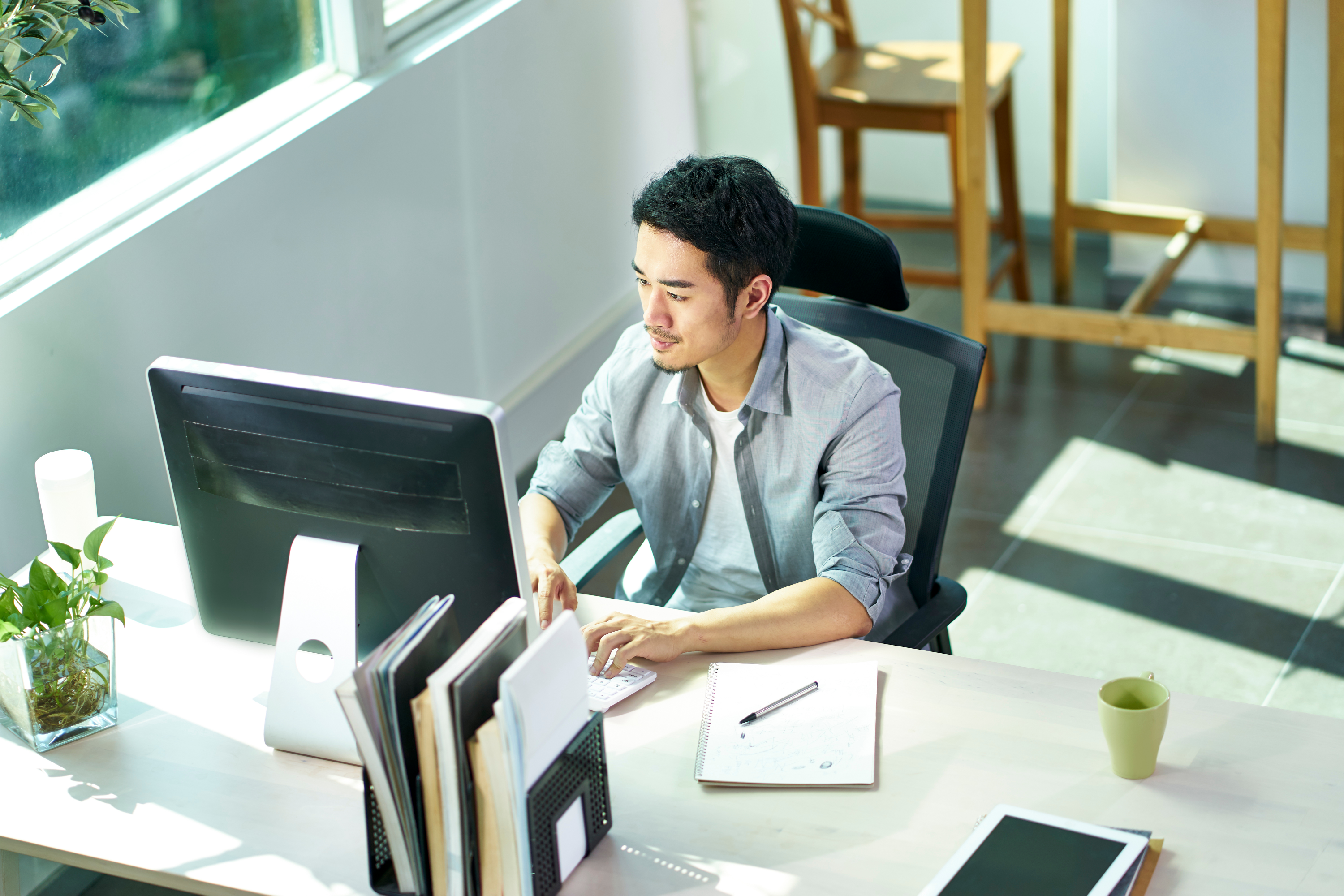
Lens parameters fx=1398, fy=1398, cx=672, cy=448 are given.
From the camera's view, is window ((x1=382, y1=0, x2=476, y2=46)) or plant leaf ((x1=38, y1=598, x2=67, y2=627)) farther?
window ((x1=382, y1=0, x2=476, y2=46))

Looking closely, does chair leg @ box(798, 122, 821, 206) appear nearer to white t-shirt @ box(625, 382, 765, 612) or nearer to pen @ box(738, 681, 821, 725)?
white t-shirt @ box(625, 382, 765, 612)

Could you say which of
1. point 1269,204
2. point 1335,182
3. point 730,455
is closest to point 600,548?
point 730,455

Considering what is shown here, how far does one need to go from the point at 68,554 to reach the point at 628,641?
62cm

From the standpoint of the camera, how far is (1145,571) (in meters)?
3.01

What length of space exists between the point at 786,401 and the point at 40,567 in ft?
3.03

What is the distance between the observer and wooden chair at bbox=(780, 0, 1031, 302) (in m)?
3.67

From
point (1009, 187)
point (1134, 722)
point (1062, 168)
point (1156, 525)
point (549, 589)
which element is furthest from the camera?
point (1062, 168)

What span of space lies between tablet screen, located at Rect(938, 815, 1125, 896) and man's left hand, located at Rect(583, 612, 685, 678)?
463mm

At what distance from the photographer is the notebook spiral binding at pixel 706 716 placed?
1.45m

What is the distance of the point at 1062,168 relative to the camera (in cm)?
421

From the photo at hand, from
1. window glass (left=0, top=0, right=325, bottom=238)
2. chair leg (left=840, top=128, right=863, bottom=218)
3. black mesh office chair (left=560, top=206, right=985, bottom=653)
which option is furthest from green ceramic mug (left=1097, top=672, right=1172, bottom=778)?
chair leg (left=840, top=128, right=863, bottom=218)

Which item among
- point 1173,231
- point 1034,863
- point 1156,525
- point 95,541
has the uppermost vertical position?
point 95,541

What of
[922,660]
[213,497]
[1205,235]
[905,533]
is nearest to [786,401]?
[905,533]

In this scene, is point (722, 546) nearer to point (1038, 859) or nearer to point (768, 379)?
point (768, 379)
